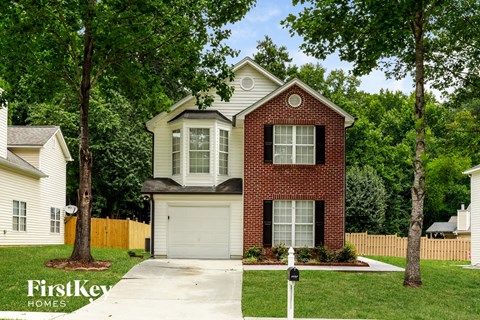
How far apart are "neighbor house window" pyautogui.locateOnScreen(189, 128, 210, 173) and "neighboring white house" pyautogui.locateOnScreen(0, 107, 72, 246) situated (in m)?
→ 7.88

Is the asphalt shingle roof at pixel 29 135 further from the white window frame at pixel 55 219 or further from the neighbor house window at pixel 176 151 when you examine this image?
the neighbor house window at pixel 176 151

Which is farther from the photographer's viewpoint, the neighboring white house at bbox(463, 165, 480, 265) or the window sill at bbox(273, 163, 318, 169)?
the neighboring white house at bbox(463, 165, 480, 265)

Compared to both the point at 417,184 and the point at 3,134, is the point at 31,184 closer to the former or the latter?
the point at 3,134

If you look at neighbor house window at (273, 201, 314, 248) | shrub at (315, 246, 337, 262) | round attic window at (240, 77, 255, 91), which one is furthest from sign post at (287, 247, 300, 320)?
round attic window at (240, 77, 255, 91)

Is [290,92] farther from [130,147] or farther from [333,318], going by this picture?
[130,147]

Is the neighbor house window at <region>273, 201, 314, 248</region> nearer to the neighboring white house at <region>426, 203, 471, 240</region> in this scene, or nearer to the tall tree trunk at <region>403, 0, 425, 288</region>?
the tall tree trunk at <region>403, 0, 425, 288</region>

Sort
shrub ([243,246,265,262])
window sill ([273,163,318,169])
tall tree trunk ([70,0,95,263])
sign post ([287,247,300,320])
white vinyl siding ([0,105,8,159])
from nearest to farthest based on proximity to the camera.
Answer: sign post ([287,247,300,320]) → tall tree trunk ([70,0,95,263]) → shrub ([243,246,265,262]) → window sill ([273,163,318,169]) → white vinyl siding ([0,105,8,159])

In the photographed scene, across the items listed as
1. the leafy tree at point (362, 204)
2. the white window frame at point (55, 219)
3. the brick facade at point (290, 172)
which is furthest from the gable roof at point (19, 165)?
the leafy tree at point (362, 204)

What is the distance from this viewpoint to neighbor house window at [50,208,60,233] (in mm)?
33906

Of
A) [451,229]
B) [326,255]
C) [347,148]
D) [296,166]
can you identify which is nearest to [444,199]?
[451,229]

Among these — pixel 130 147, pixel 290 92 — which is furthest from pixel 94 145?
pixel 290 92

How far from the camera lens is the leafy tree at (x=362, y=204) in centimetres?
4131

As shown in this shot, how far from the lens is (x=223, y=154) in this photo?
25.4 meters

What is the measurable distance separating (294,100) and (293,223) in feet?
15.1
